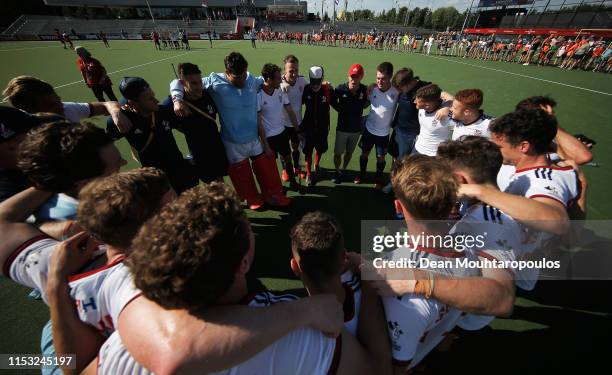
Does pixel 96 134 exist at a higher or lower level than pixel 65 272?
higher

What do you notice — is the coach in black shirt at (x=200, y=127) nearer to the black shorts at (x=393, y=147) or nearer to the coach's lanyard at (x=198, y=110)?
the coach's lanyard at (x=198, y=110)

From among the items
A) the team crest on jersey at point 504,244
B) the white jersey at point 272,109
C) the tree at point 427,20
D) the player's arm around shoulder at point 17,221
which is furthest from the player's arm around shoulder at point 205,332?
the tree at point 427,20

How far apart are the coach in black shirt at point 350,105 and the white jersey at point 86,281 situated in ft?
14.1

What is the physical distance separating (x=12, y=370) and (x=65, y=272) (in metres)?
2.21

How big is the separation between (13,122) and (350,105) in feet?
14.5

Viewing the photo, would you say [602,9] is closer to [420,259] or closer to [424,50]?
[424,50]

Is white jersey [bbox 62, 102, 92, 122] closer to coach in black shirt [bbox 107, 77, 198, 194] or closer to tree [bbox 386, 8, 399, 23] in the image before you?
coach in black shirt [bbox 107, 77, 198, 194]

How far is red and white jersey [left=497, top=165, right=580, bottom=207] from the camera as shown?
6.50ft

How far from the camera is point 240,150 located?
4117 millimetres

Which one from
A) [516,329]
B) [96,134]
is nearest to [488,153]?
[516,329]

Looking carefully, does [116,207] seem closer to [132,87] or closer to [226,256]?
[226,256]

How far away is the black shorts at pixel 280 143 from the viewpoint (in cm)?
479

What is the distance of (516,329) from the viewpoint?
103 inches

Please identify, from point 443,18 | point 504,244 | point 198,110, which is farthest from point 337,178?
point 443,18
